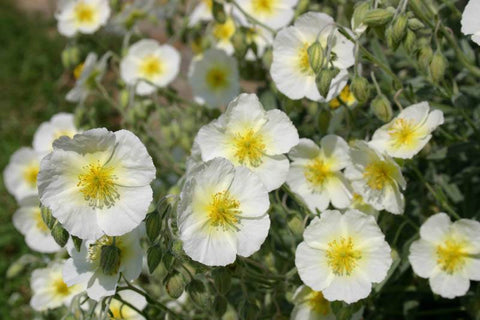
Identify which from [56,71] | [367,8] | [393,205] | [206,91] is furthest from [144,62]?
[56,71]

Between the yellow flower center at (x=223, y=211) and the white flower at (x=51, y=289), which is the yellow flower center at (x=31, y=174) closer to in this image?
the white flower at (x=51, y=289)

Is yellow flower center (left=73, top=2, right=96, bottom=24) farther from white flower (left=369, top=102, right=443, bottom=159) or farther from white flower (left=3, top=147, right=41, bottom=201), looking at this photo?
white flower (left=369, top=102, right=443, bottom=159)

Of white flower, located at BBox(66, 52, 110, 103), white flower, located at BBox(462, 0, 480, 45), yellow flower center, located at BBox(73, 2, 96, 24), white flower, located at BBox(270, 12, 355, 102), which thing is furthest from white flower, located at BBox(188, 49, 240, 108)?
white flower, located at BBox(462, 0, 480, 45)

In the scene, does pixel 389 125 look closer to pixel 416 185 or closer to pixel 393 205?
pixel 393 205

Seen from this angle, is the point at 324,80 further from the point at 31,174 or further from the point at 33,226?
the point at 31,174

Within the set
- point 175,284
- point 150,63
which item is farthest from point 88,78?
point 175,284
